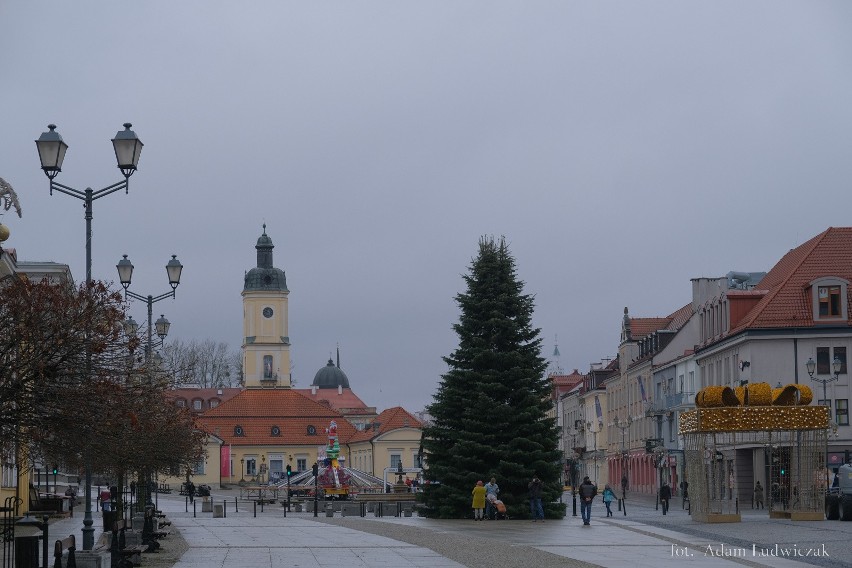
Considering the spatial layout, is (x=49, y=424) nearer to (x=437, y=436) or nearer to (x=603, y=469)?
(x=437, y=436)

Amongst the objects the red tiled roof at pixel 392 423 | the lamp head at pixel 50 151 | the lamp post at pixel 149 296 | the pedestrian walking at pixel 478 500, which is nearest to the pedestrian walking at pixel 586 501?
the pedestrian walking at pixel 478 500

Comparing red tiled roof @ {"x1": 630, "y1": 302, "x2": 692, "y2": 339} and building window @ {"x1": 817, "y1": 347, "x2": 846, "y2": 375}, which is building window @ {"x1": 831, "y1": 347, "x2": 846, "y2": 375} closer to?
building window @ {"x1": 817, "y1": 347, "x2": 846, "y2": 375}

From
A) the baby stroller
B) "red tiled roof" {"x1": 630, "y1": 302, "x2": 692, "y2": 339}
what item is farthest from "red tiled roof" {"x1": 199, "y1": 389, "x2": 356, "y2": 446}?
the baby stroller

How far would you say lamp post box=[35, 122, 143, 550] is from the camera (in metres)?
23.1

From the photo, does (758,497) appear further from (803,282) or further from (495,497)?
(495,497)

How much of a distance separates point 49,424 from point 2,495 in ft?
101

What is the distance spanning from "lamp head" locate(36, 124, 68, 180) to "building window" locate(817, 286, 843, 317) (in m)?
46.0

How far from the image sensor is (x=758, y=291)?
68562mm

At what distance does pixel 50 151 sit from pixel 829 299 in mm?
46344

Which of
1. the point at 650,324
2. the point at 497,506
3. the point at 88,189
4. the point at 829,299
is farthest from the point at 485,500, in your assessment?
the point at 650,324

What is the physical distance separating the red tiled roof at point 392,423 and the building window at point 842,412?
7982 cm

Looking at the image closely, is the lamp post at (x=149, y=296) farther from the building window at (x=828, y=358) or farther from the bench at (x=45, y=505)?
the building window at (x=828, y=358)

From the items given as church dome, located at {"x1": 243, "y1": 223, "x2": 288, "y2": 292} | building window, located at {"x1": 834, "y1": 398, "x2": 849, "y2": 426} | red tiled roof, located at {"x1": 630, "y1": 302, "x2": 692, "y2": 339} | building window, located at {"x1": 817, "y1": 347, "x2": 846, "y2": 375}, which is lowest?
building window, located at {"x1": 834, "y1": 398, "x2": 849, "y2": 426}

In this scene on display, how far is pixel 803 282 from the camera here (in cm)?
6369
